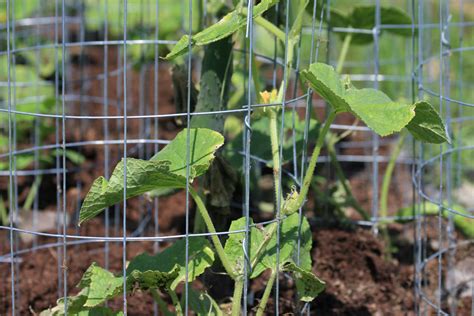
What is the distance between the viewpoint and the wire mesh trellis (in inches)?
94.9

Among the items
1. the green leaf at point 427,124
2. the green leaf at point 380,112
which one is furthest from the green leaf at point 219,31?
the green leaf at point 427,124

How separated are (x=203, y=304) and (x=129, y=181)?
0.47 m

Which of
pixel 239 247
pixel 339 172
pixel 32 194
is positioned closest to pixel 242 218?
pixel 239 247

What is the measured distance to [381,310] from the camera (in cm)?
284

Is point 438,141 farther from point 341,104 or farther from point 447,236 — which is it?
point 447,236

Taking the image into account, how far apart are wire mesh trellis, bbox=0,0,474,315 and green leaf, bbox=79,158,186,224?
3cm

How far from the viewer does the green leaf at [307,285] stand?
2.20m

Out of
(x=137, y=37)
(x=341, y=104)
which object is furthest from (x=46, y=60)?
(x=341, y=104)

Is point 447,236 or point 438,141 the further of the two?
point 447,236

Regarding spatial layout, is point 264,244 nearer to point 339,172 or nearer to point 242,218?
point 242,218

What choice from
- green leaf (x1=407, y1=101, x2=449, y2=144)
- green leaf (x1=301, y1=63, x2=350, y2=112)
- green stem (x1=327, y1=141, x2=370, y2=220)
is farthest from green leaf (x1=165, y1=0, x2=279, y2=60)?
green stem (x1=327, y1=141, x2=370, y2=220)

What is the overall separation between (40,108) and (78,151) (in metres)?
0.47

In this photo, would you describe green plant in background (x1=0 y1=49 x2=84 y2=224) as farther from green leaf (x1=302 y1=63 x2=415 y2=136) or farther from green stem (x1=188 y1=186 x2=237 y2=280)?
green leaf (x1=302 y1=63 x2=415 y2=136)

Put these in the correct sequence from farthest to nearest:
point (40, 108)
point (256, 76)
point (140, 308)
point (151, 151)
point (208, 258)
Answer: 1. point (151, 151)
2. point (40, 108)
3. point (140, 308)
4. point (256, 76)
5. point (208, 258)
